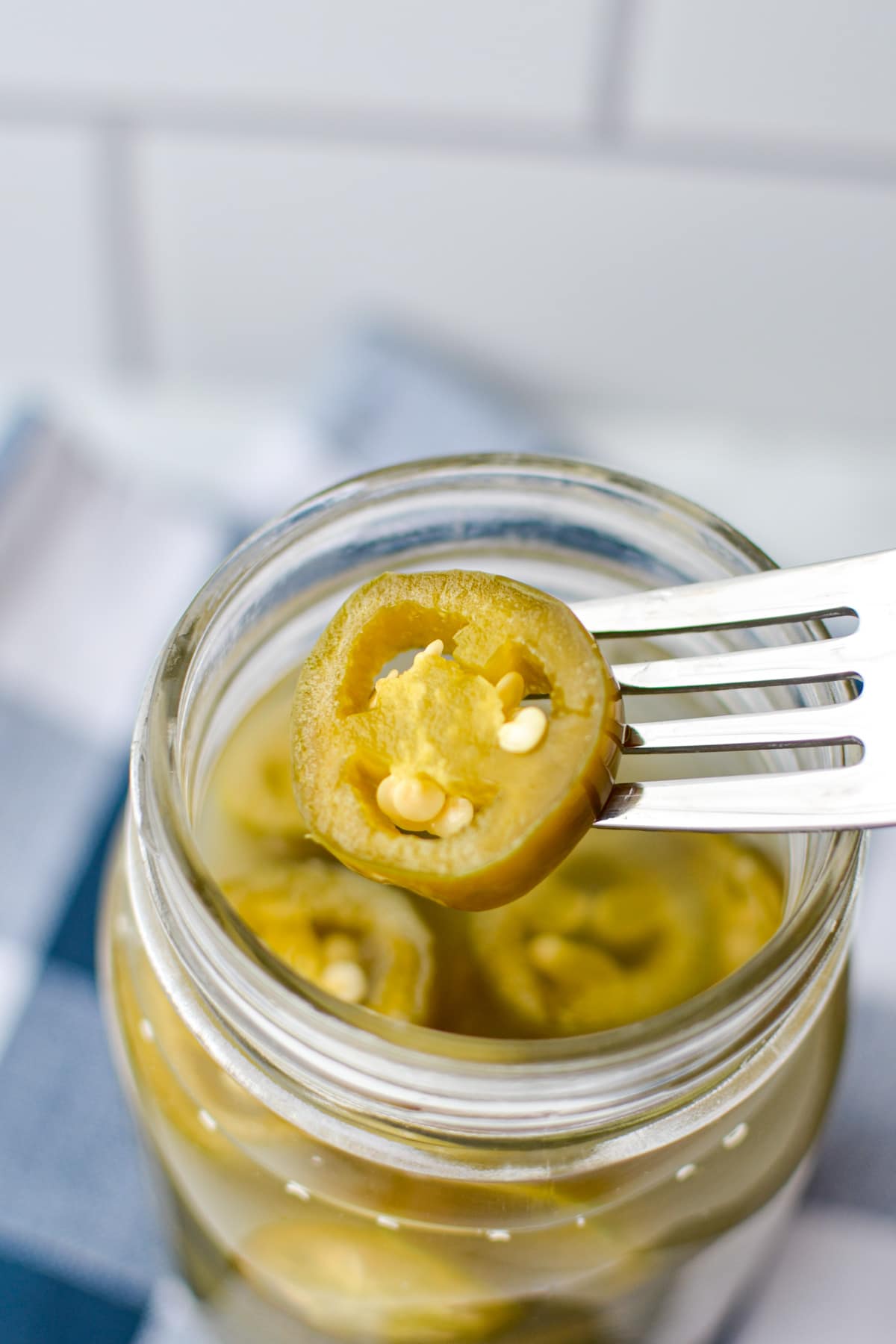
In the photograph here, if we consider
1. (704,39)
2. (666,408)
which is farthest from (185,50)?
(666,408)

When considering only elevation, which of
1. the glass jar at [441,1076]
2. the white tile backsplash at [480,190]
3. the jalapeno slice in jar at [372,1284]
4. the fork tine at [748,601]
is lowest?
the jalapeno slice in jar at [372,1284]

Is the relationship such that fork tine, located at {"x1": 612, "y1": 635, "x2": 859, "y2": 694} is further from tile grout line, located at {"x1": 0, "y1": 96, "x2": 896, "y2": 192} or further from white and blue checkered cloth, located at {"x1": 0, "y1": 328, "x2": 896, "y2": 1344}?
tile grout line, located at {"x1": 0, "y1": 96, "x2": 896, "y2": 192}

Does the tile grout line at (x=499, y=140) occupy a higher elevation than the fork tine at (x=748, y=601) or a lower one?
higher

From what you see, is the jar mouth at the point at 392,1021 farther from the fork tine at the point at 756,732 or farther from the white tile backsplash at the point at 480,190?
the white tile backsplash at the point at 480,190

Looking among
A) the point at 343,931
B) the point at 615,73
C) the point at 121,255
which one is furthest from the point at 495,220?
the point at 343,931

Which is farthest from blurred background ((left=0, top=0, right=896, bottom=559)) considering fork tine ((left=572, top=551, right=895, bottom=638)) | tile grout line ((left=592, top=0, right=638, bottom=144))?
fork tine ((left=572, top=551, right=895, bottom=638))

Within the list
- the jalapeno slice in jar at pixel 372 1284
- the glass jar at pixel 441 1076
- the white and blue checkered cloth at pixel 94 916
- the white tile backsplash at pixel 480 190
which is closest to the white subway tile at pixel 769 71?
the white tile backsplash at pixel 480 190

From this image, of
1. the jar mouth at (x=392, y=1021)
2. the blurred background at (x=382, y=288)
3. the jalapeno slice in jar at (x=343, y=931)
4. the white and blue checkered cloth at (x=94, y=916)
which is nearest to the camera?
the jar mouth at (x=392, y=1021)
